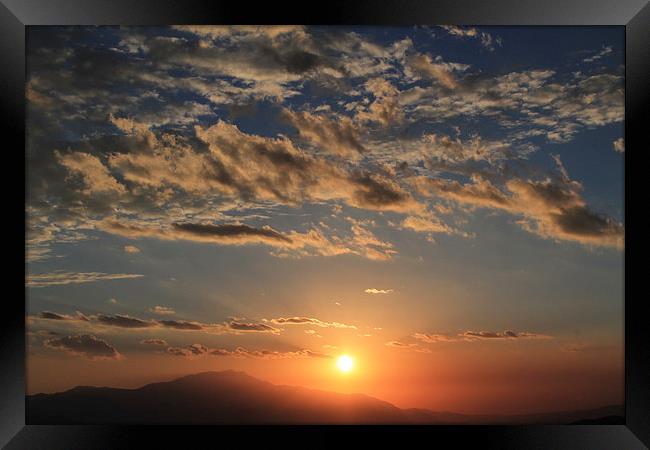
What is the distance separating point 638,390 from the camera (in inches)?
153

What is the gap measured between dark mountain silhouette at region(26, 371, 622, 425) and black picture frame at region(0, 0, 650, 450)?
0.36 m

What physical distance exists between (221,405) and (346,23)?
106 inches

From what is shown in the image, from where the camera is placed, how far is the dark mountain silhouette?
4406 millimetres

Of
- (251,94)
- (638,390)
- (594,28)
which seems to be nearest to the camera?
(638,390)

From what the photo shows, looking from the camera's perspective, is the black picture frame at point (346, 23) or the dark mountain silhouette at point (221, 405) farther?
the dark mountain silhouette at point (221, 405)

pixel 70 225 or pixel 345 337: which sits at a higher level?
pixel 70 225

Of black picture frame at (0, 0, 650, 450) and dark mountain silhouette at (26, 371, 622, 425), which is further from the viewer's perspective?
dark mountain silhouette at (26, 371, 622, 425)

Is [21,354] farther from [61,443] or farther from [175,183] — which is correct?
[175,183]

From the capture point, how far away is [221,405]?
4586 millimetres

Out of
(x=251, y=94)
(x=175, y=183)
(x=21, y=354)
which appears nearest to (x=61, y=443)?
(x=21, y=354)

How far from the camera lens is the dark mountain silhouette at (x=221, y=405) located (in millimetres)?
4406

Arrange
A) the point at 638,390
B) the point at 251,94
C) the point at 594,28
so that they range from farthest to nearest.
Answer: the point at 251,94 → the point at 594,28 → the point at 638,390

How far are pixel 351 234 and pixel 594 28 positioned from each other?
2.17 m

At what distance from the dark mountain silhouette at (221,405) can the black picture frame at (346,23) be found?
0.36 m
